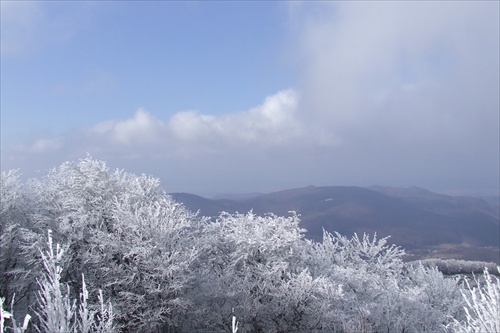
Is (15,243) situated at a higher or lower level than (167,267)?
higher

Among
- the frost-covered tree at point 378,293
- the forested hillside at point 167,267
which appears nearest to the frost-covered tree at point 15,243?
the forested hillside at point 167,267

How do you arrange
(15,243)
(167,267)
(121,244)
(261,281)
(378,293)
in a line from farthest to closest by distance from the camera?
(378,293), (261,281), (15,243), (121,244), (167,267)

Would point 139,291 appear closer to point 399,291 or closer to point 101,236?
point 101,236

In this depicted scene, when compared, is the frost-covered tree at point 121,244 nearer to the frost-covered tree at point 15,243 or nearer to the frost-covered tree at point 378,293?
the frost-covered tree at point 15,243

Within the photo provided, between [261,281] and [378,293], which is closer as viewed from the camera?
[261,281]

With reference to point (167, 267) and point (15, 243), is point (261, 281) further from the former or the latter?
point (15, 243)

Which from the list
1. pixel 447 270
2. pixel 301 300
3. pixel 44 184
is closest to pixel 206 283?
pixel 301 300

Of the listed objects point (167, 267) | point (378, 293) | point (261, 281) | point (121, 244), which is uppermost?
point (121, 244)

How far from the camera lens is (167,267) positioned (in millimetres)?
23906

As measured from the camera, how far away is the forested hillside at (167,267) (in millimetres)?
24484

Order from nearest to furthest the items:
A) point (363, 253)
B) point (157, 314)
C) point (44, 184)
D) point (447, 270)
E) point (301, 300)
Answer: point (157, 314), point (301, 300), point (44, 184), point (363, 253), point (447, 270)

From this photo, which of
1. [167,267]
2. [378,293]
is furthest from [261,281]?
[378,293]

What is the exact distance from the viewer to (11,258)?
2652 cm

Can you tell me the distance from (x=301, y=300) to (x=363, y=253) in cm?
1382
